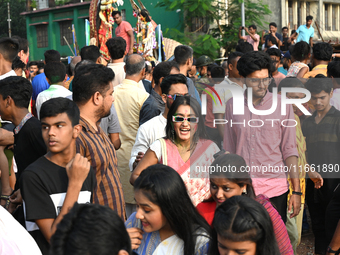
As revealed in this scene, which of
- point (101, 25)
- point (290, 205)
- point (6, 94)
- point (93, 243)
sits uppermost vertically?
point (101, 25)

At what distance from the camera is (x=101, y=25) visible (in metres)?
10.9

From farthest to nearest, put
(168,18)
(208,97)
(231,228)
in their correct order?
1. (168,18)
2. (208,97)
3. (231,228)

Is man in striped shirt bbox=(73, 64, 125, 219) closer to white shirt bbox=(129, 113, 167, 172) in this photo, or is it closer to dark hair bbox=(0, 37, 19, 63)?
white shirt bbox=(129, 113, 167, 172)

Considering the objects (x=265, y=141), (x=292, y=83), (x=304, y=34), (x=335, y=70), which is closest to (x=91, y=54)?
(x=292, y=83)

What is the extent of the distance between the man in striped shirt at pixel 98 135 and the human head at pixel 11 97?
0.50 meters

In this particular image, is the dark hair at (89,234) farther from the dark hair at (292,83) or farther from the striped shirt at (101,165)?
the dark hair at (292,83)

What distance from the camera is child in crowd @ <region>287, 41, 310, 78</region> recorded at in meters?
6.56

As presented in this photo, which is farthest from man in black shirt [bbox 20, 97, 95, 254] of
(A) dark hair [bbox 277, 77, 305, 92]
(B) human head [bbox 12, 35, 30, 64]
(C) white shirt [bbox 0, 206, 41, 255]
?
(B) human head [bbox 12, 35, 30, 64]

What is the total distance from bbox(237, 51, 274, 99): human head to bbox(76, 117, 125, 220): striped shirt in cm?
130

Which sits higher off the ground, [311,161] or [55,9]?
[55,9]

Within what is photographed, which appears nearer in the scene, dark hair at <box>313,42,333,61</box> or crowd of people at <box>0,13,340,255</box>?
crowd of people at <box>0,13,340,255</box>

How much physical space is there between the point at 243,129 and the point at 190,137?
1.62 ft

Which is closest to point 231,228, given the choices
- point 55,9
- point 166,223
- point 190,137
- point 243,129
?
point 166,223

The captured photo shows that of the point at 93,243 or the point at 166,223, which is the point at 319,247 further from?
the point at 93,243
